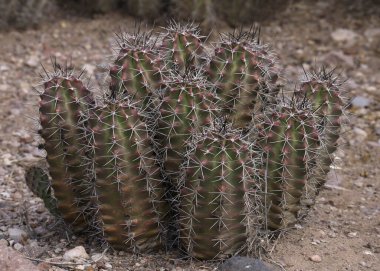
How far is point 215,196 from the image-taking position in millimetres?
3340

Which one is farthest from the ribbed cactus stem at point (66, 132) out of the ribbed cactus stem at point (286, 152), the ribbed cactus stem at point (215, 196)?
the ribbed cactus stem at point (286, 152)

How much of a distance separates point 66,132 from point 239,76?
2.95 ft

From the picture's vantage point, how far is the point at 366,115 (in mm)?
5754

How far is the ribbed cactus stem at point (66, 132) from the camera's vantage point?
11.6 ft

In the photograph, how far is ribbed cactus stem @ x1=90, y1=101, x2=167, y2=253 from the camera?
331cm

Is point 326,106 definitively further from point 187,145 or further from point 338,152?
point 338,152

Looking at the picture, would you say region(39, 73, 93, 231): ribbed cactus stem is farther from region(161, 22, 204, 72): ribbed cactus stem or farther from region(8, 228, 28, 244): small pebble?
region(161, 22, 204, 72): ribbed cactus stem

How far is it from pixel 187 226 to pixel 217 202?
9.3 inches

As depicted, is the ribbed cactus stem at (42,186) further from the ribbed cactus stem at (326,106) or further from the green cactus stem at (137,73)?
the ribbed cactus stem at (326,106)

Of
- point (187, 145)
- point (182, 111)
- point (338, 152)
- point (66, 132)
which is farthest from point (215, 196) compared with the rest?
point (338, 152)

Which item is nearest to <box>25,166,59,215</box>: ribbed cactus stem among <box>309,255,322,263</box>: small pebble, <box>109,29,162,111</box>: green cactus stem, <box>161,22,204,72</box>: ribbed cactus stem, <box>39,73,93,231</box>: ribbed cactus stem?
<box>39,73,93,231</box>: ribbed cactus stem

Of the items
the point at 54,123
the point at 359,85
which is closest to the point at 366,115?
the point at 359,85

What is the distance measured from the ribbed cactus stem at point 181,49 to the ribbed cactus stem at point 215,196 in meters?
0.62

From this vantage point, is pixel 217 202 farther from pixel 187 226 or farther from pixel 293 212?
pixel 293 212
